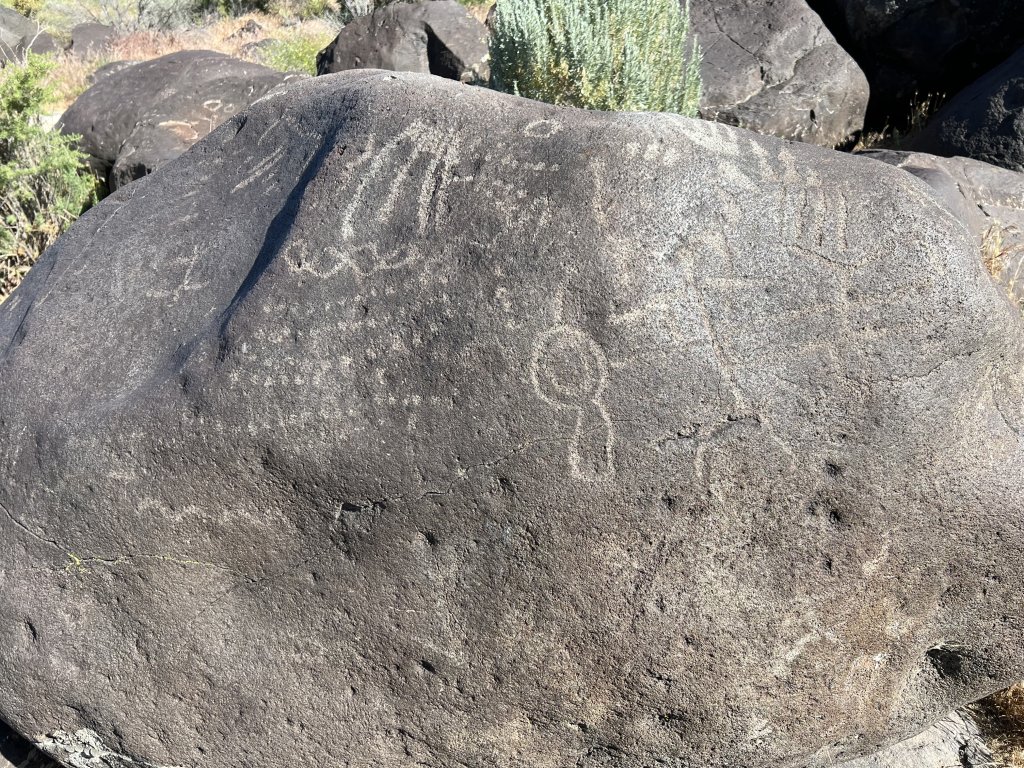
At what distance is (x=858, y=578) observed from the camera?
1631 millimetres

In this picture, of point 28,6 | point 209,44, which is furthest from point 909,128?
point 28,6

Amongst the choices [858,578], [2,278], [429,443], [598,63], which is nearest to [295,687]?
[429,443]

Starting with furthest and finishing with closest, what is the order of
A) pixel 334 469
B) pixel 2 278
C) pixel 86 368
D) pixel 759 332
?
pixel 2 278
pixel 86 368
pixel 334 469
pixel 759 332

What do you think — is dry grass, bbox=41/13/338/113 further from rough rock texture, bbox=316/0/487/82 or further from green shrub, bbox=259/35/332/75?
rough rock texture, bbox=316/0/487/82

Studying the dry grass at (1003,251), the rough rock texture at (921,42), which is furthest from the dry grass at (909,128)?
the dry grass at (1003,251)

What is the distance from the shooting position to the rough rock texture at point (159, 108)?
4.77 m

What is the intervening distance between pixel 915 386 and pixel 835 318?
7.6 inches

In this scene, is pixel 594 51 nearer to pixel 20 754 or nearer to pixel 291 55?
pixel 20 754

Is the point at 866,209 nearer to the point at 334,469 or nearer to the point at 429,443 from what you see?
the point at 429,443

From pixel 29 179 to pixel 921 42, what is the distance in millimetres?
5023

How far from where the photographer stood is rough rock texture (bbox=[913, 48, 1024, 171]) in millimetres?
4141

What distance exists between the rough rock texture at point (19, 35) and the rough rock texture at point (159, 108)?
20.9 ft

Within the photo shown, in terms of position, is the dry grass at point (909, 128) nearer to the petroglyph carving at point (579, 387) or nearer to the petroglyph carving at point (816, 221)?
the petroglyph carving at point (816, 221)

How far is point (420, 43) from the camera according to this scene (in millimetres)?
5637
